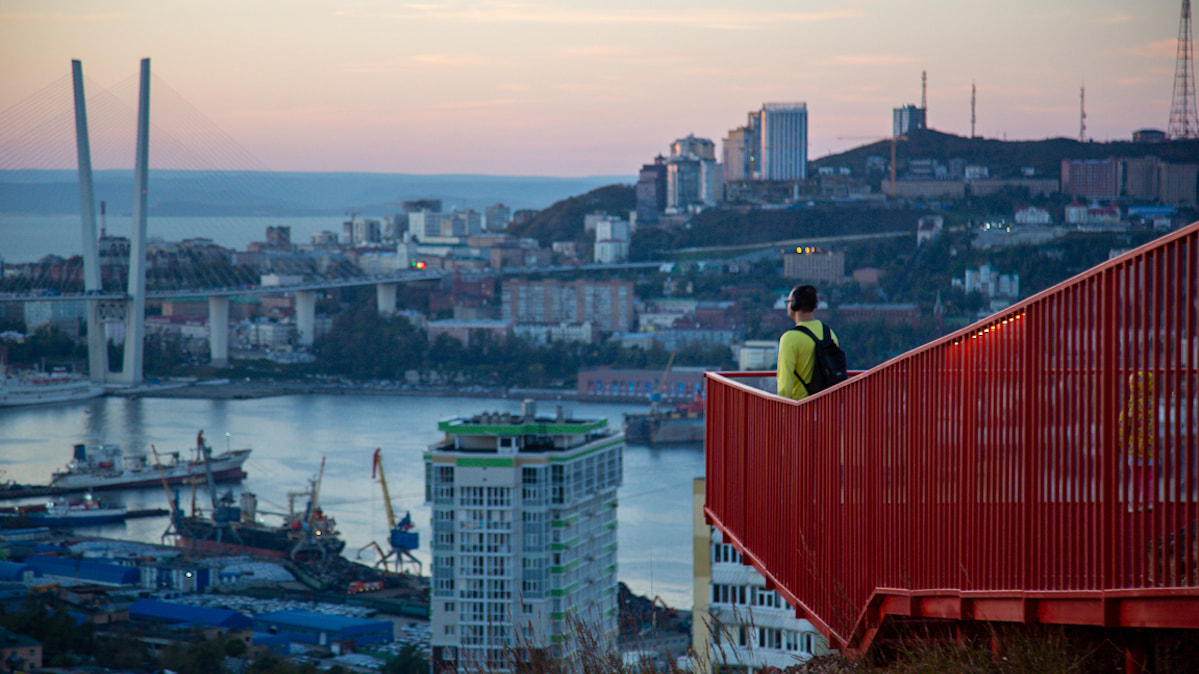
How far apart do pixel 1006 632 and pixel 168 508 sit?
12620 mm

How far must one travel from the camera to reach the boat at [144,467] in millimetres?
13000

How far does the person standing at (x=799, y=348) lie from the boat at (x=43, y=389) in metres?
17.2

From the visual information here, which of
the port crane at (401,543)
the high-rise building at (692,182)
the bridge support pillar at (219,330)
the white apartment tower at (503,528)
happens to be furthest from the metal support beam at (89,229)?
the high-rise building at (692,182)

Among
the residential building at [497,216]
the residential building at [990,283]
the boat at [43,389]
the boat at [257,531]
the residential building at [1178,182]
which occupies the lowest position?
the boat at [257,531]

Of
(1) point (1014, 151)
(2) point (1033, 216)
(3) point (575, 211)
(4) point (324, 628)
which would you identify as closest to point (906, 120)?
(1) point (1014, 151)

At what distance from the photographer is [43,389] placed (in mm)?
17500

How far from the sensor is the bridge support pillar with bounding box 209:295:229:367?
72.8 feet

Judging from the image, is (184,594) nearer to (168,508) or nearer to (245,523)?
(245,523)

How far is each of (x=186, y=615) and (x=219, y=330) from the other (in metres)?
15.4

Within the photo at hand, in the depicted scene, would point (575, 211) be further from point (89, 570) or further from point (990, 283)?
point (89, 570)

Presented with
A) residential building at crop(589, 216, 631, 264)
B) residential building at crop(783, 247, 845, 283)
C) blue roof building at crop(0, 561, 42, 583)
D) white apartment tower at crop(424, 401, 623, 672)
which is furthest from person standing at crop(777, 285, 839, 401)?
residential building at crop(589, 216, 631, 264)

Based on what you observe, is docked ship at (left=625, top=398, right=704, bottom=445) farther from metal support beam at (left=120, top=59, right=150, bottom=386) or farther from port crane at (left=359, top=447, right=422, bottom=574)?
metal support beam at (left=120, top=59, right=150, bottom=386)

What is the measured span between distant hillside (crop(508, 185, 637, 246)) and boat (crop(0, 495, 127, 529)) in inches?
790

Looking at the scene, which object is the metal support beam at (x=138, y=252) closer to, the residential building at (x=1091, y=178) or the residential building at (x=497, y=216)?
the residential building at (x=1091, y=178)
